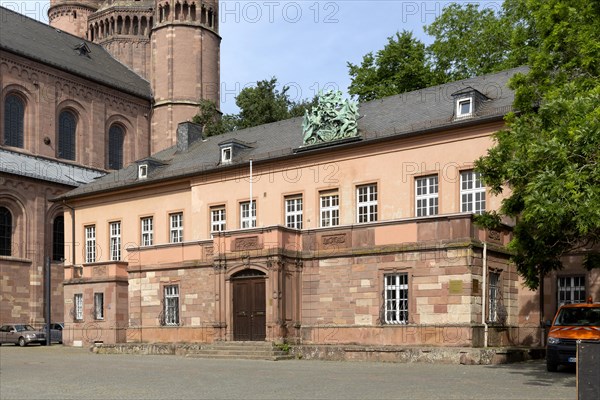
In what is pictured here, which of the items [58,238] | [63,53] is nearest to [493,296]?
[58,238]

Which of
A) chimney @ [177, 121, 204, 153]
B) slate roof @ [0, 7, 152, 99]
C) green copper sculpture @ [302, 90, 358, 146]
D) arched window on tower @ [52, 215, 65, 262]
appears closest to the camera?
green copper sculpture @ [302, 90, 358, 146]

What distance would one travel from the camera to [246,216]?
116 feet

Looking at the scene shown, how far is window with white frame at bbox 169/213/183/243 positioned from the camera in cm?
3806

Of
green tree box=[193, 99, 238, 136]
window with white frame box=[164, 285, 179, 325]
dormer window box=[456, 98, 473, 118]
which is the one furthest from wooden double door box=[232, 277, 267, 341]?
green tree box=[193, 99, 238, 136]

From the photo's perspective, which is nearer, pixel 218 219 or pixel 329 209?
pixel 329 209

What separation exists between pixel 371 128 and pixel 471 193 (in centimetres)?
529

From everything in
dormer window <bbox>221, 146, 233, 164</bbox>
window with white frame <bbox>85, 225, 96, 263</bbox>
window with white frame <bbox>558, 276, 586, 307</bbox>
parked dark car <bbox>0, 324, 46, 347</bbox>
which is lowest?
parked dark car <bbox>0, 324, 46, 347</bbox>

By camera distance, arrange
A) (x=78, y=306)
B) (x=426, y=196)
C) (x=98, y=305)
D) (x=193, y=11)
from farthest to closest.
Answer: (x=193, y=11) < (x=78, y=306) < (x=98, y=305) < (x=426, y=196)

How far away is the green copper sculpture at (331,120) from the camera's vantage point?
107ft

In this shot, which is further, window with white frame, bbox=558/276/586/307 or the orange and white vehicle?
window with white frame, bbox=558/276/586/307

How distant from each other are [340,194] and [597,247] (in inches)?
403

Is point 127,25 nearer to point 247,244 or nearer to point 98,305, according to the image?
point 98,305

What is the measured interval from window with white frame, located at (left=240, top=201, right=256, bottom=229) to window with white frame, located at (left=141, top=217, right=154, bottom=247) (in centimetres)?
593

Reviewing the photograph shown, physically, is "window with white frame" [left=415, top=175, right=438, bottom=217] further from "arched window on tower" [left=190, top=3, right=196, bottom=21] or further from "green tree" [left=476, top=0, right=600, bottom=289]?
"arched window on tower" [left=190, top=3, right=196, bottom=21]
